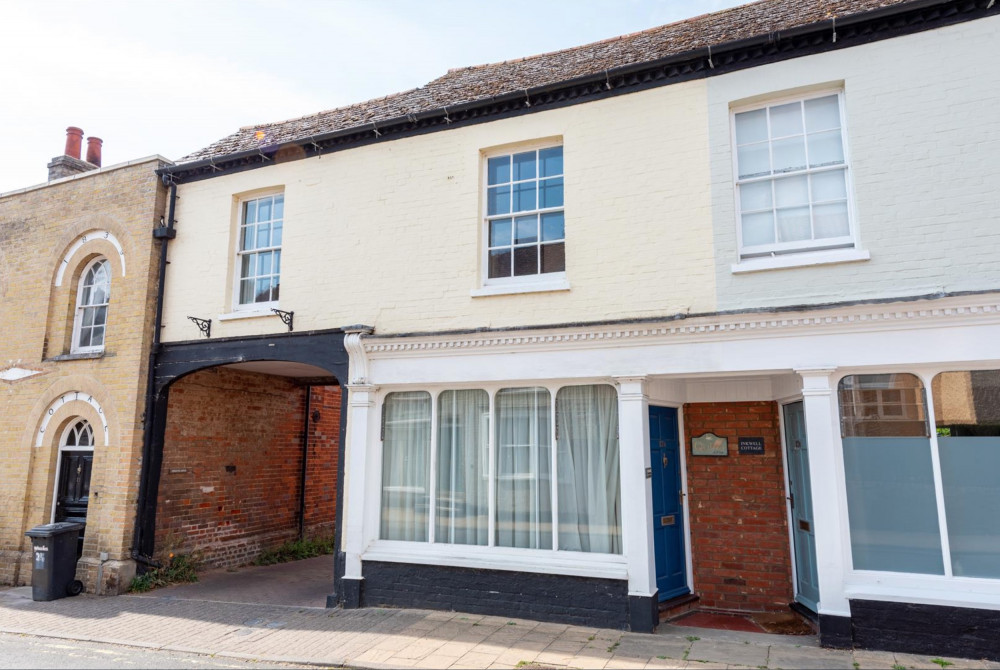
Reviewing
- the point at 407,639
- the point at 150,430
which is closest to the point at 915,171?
the point at 407,639

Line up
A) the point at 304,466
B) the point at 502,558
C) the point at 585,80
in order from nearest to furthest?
the point at 502,558, the point at 585,80, the point at 304,466

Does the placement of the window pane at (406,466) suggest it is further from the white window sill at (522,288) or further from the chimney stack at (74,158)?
the chimney stack at (74,158)

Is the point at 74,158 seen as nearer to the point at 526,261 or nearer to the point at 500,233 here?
the point at 500,233

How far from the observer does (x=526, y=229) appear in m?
8.62

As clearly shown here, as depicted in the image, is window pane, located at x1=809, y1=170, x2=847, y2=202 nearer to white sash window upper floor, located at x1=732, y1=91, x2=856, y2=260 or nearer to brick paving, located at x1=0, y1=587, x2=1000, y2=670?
white sash window upper floor, located at x1=732, y1=91, x2=856, y2=260

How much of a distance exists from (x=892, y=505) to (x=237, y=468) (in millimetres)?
10176

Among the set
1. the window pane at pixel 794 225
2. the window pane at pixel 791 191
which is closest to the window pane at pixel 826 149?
the window pane at pixel 791 191

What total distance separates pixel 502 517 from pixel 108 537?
6.31 meters

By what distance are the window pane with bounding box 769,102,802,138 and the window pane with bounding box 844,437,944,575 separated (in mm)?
3580

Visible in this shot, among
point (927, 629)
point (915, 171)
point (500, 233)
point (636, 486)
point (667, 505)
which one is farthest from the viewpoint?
point (500, 233)

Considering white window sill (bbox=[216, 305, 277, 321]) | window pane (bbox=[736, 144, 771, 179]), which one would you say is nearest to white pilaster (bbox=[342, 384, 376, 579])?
white window sill (bbox=[216, 305, 277, 321])

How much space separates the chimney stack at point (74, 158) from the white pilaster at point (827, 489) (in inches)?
534

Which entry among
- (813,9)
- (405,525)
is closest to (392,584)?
(405,525)

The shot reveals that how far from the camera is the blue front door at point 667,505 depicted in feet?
25.6
